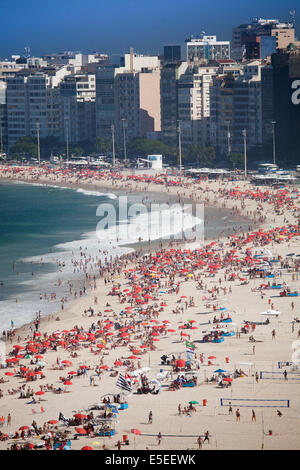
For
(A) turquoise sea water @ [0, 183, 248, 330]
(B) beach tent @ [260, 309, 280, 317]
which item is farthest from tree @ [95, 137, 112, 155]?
(B) beach tent @ [260, 309, 280, 317]

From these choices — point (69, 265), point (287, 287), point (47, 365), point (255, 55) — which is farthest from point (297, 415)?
point (255, 55)

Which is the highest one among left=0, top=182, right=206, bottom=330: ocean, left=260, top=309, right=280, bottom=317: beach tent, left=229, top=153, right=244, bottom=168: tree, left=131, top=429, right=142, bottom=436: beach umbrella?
left=229, top=153, right=244, bottom=168: tree

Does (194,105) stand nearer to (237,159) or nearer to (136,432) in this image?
(237,159)

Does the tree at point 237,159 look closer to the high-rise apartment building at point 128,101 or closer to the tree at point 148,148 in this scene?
the tree at point 148,148

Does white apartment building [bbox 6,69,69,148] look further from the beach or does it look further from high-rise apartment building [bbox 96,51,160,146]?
the beach

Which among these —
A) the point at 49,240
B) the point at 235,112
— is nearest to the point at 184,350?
the point at 49,240

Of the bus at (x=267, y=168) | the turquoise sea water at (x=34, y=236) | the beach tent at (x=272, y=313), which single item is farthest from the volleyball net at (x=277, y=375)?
the bus at (x=267, y=168)
